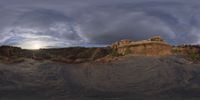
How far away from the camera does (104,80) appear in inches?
2638

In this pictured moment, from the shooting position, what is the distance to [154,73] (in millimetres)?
68688

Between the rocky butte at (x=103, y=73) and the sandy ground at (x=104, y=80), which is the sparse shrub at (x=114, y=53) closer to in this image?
the rocky butte at (x=103, y=73)

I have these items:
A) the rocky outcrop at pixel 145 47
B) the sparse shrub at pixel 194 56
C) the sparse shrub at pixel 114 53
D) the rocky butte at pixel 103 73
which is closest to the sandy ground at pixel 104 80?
the rocky butte at pixel 103 73

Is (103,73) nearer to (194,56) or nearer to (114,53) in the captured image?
(114,53)

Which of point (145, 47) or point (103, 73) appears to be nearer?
point (103, 73)

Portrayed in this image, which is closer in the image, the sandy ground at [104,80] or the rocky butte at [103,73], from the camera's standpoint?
the sandy ground at [104,80]

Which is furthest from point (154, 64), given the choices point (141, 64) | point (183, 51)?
point (183, 51)

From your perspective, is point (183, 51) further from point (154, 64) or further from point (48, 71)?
point (48, 71)

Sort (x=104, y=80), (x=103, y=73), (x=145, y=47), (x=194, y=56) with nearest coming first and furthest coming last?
(x=104, y=80)
(x=103, y=73)
(x=145, y=47)
(x=194, y=56)

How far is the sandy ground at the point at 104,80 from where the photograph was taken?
59.9m

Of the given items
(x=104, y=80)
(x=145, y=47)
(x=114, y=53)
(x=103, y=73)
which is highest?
(x=145, y=47)

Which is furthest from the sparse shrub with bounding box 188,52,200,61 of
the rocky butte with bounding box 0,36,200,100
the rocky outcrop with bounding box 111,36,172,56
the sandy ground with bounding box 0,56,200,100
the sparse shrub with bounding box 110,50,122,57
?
the sparse shrub with bounding box 110,50,122,57

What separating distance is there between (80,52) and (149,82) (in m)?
21.3

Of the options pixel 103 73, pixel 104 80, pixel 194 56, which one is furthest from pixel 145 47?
pixel 104 80
